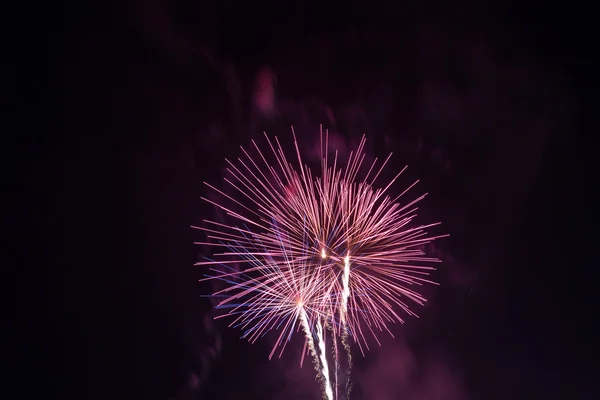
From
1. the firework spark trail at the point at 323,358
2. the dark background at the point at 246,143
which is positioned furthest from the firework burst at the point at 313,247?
the dark background at the point at 246,143

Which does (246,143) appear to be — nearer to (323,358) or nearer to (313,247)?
(313,247)

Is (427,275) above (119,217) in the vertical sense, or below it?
below

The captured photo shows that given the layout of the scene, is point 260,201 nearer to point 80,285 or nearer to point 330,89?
point 330,89

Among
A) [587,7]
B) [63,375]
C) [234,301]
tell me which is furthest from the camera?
[587,7]

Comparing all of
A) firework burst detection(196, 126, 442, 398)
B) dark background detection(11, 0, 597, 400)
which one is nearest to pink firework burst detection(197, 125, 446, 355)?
firework burst detection(196, 126, 442, 398)

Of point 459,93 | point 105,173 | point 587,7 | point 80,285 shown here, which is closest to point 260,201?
point 105,173

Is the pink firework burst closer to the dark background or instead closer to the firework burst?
the firework burst

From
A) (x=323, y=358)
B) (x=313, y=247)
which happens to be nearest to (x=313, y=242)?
(x=313, y=247)
